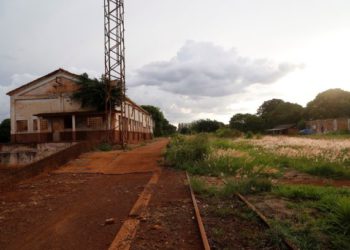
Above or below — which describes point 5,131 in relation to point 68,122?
above

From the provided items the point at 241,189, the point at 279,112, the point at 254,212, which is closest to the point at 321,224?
the point at 254,212

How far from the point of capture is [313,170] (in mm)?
12086

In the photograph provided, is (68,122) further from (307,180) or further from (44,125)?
(307,180)

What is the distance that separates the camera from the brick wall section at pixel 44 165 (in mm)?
12648

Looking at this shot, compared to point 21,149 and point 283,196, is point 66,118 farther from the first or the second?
point 283,196

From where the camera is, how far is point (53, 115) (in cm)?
3153

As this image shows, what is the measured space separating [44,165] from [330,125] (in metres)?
61.3

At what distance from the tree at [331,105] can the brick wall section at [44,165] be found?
62675mm

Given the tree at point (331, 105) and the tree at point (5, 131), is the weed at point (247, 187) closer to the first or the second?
the tree at point (5, 131)

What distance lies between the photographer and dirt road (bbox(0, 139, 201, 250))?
5.89 m

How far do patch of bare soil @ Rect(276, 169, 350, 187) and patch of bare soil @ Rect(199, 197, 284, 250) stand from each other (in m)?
3.24

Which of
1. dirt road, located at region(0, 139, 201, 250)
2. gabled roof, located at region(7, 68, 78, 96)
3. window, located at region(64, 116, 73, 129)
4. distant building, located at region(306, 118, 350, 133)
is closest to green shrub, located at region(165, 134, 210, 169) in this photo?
dirt road, located at region(0, 139, 201, 250)

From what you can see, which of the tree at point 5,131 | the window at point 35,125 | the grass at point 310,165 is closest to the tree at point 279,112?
the tree at point 5,131

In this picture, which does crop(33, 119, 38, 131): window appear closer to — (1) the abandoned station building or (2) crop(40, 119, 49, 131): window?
(1) the abandoned station building
